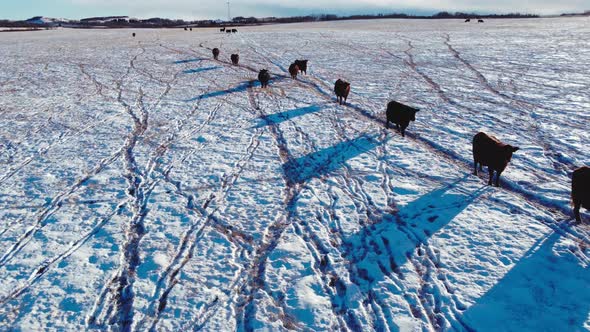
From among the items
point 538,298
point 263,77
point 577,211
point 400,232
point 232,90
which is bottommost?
point 538,298

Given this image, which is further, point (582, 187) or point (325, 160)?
point (325, 160)

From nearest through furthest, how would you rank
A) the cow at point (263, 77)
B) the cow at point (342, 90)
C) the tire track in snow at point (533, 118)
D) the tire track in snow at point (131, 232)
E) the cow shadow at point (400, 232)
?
1. the tire track in snow at point (131, 232)
2. the cow shadow at point (400, 232)
3. the tire track in snow at point (533, 118)
4. the cow at point (342, 90)
5. the cow at point (263, 77)

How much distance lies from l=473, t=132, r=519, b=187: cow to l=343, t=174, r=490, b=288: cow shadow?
0.53 m

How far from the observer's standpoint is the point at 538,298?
579cm

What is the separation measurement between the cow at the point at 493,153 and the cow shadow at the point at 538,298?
2527 millimetres

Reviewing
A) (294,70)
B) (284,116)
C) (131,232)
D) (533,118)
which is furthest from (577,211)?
(294,70)

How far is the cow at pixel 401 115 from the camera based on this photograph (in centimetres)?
1232

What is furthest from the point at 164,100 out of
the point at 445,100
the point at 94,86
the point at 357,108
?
the point at 445,100

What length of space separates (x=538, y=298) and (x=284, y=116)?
34.5ft

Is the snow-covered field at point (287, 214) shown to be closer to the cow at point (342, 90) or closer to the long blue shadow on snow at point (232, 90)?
the long blue shadow on snow at point (232, 90)

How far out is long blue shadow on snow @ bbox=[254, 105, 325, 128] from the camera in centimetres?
1399

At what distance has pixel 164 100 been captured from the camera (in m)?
17.1

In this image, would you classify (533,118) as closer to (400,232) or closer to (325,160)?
(325,160)

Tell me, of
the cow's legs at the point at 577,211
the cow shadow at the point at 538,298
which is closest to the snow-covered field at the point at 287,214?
the cow shadow at the point at 538,298
